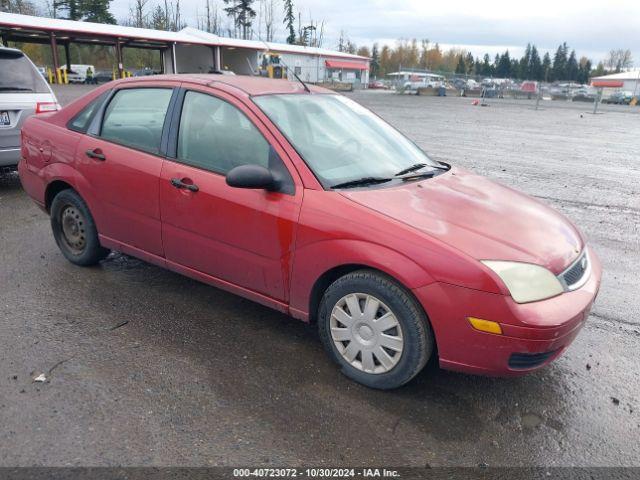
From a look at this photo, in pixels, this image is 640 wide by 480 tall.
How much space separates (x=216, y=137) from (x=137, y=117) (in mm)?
898

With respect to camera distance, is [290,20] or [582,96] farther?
[290,20]

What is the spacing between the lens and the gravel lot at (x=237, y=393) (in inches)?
97.9

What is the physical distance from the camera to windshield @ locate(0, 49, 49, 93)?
22.3 feet

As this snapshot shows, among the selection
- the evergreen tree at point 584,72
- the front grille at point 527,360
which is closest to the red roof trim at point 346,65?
the evergreen tree at point 584,72

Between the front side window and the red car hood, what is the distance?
736mm

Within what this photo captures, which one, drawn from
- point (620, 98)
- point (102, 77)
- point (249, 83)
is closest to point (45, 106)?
point (249, 83)

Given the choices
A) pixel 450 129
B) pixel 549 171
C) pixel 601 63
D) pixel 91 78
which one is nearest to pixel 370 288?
pixel 549 171

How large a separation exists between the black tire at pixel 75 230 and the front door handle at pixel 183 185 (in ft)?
3.95

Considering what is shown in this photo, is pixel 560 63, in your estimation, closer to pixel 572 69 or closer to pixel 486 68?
pixel 572 69

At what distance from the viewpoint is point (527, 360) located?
2623 mm

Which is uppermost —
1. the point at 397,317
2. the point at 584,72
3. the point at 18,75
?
the point at 584,72

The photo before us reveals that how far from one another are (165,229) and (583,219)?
5238 millimetres

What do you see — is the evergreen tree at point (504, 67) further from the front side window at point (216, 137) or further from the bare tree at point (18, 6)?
the front side window at point (216, 137)

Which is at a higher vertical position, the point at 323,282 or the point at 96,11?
the point at 96,11
